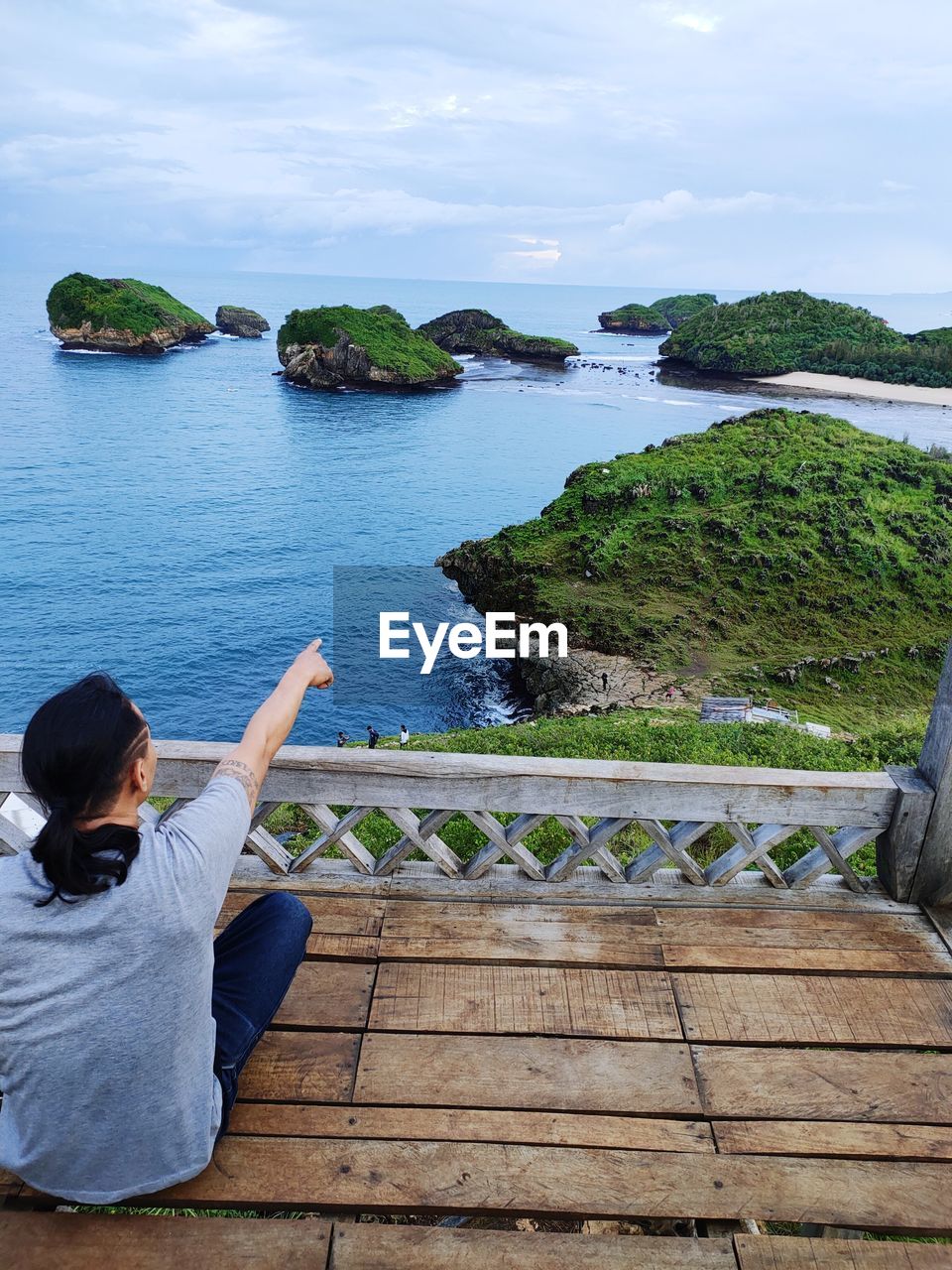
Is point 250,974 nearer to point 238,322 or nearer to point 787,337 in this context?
point 787,337

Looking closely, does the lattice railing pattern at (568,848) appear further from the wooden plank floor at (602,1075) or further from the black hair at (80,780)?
the black hair at (80,780)

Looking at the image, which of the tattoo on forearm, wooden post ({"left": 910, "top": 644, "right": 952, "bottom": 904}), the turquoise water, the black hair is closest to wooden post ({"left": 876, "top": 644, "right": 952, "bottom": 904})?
wooden post ({"left": 910, "top": 644, "right": 952, "bottom": 904})

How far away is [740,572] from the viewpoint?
32438mm

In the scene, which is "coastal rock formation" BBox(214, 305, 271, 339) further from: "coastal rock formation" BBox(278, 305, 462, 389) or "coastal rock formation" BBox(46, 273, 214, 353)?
"coastal rock formation" BBox(278, 305, 462, 389)

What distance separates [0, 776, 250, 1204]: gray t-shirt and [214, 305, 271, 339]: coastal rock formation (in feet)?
554

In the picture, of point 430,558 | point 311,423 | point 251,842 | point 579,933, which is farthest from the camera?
point 311,423

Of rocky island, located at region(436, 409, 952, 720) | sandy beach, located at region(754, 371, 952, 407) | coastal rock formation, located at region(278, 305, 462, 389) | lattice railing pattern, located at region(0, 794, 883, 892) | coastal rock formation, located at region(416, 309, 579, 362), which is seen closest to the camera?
lattice railing pattern, located at region(0, 794, 883, 892)

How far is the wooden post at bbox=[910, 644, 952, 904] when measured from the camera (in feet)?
14.0

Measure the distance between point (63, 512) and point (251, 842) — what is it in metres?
62.9

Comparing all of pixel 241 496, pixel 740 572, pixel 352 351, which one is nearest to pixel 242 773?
pixel 740 572

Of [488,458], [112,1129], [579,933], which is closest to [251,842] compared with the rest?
[579,933]

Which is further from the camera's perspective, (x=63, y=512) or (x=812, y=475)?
(x=63, y=512)

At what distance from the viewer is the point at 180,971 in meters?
2.40

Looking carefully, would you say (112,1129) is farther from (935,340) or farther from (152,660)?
(935,340)
